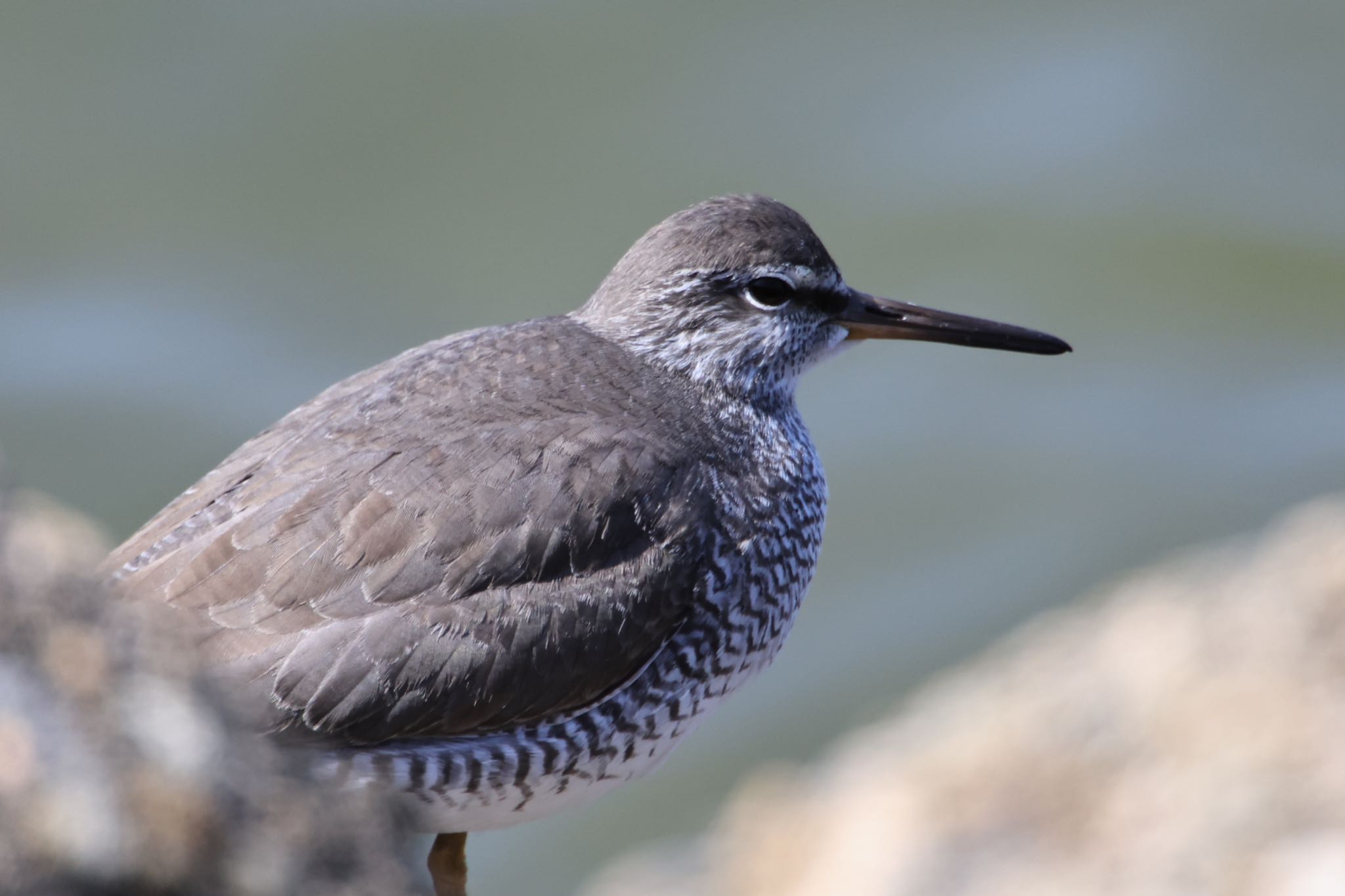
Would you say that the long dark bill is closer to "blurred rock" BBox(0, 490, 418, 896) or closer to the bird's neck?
the bird's neck

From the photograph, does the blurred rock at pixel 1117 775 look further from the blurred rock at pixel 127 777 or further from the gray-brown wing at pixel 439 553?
the blurred rock at pixel 127 777

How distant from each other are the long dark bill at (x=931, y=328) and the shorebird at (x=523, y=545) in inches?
13.7

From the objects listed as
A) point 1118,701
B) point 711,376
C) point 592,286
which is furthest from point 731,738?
point 711,376

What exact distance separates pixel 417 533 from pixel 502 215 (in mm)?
7065

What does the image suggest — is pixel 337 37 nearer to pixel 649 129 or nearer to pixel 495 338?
pixel 649 129

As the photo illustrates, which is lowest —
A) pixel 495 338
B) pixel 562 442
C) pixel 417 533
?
pixel 417 533

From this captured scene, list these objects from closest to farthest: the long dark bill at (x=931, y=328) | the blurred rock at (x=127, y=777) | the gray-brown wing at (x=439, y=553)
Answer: the blurred rock at (x=127, y=777) < the gray-brown wing at (x=439, y=553) < the long dark bill at (x=931, y=328)

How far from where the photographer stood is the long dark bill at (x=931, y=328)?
18.1ft

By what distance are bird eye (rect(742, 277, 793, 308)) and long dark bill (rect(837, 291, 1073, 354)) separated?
10.9 inches

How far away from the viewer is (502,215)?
11.1 meters

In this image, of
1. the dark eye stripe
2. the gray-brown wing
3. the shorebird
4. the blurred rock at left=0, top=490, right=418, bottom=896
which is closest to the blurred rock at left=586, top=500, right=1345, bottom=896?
the shorebird

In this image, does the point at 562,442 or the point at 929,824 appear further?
the point at 929,824

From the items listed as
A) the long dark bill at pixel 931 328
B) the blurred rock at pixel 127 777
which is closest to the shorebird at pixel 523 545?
the long dark bill at pixel 931 328

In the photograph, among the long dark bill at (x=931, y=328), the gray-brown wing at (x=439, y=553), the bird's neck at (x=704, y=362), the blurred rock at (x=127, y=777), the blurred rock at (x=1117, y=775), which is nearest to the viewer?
the blurred rock at (x=127, y=777)
